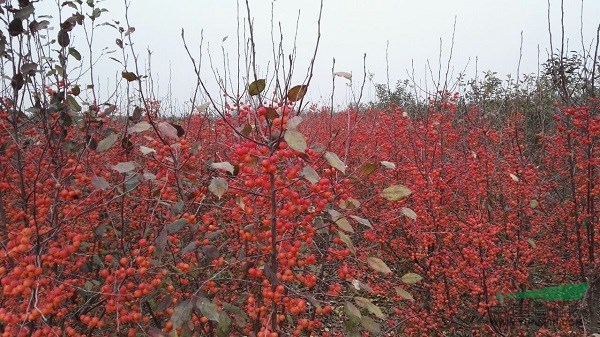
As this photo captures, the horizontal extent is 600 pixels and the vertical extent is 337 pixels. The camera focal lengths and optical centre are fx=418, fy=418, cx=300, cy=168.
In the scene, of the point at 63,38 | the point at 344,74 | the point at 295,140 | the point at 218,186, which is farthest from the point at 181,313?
Answer: the point at 63,38

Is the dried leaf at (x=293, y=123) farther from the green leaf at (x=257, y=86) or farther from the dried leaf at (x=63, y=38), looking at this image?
the dried leaf at (x=63, y=38)

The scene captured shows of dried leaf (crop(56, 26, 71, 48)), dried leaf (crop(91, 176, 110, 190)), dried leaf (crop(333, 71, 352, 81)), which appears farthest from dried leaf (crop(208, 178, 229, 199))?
dried leaf (crop(56, 26, 71, 48))

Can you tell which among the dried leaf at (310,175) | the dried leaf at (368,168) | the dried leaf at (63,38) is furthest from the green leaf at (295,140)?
the dried leaf at (63,38)

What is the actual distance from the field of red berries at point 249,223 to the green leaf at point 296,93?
1cm

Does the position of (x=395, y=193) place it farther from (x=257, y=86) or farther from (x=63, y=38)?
(x=63, y=38)

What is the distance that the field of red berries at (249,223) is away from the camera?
163 cm

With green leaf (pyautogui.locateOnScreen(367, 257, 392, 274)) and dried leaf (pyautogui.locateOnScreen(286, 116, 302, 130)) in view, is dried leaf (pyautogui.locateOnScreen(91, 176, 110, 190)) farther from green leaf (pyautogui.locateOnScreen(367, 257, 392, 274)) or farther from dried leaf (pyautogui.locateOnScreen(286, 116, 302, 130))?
green leaf (pyautogui.locateOnScreen(367, 257, 392, 274))

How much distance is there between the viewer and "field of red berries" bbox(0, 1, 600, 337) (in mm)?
1633

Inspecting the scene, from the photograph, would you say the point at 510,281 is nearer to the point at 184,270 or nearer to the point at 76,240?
the point at 184,270

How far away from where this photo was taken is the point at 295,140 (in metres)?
1.37

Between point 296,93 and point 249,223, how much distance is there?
3.57ft

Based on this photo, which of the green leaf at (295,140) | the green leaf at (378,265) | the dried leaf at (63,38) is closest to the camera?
the green leaf at (295,140)

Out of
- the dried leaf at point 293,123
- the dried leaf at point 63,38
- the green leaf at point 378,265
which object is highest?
the dried leaf at point 63,38

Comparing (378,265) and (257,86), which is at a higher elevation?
(257,86)
